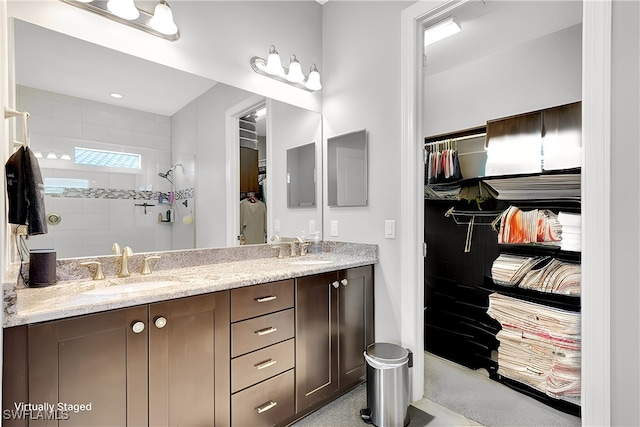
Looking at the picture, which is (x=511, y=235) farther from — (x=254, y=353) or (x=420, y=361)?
(x=254, y=353)

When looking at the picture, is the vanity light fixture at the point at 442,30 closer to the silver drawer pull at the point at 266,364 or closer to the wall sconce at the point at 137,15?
the wall sconce at the point at 137,15

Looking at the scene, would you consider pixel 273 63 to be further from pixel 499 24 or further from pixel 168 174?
pixel 499 24

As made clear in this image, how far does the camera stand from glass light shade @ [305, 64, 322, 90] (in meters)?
2.44

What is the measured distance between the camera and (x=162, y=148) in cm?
185

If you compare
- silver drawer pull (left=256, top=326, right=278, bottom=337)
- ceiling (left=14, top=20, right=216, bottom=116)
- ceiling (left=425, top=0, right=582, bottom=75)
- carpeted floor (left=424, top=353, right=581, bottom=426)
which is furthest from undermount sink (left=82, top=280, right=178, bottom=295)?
ceiling (left=425, top=0, right=582, bottom=75)

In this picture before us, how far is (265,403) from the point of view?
1.60m

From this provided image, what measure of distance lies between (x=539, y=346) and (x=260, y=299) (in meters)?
1.92

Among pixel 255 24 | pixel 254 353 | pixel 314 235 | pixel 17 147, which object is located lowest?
pixel 254 353

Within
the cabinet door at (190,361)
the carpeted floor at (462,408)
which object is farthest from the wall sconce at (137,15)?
the carpeted floor at (462,408)

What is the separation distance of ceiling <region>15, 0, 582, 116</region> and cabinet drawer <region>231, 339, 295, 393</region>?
1487 mm

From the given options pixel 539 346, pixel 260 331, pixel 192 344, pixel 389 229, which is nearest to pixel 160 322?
pixel 192 344

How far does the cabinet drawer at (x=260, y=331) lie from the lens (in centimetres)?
149

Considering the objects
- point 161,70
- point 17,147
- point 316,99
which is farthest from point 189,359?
point 316,99

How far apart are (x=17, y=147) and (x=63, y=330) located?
2.81ft
